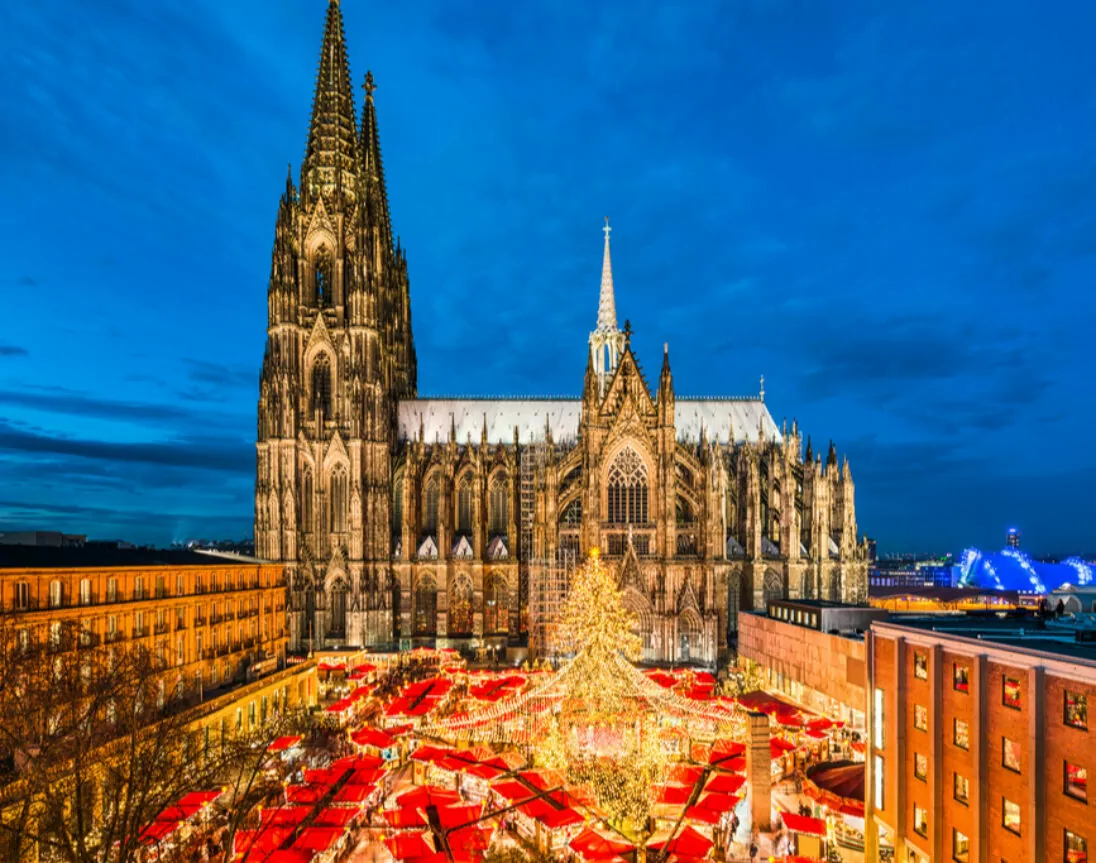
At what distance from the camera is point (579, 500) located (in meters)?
71.2

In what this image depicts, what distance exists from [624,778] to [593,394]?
41.9 meters

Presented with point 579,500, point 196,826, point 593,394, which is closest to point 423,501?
point 579,500

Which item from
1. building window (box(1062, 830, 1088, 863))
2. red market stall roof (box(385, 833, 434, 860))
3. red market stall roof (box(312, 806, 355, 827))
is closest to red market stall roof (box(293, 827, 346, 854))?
red market stall roof (box(312, 806, 355, 827))

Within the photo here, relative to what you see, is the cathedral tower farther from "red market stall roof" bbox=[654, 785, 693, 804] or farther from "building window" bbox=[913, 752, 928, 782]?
"building window" bbox=[913, 752, 928, 782]

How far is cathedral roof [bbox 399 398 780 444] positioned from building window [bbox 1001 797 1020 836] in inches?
2196

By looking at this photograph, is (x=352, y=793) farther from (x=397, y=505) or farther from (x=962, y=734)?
(x=397, y=505)

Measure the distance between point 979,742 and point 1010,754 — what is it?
101 centimetres

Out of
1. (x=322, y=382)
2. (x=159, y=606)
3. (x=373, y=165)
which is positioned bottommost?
(x=159, y=606)

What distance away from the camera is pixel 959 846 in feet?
87.2

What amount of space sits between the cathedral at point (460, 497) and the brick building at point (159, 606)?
9453 millimetres

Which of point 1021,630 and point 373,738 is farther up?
point 1021,630

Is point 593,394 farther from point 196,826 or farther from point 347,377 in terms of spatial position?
→ point 196,826

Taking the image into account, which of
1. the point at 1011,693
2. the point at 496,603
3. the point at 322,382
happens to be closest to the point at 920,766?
the point at 1011,693

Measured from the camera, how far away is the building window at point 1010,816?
23.9m
